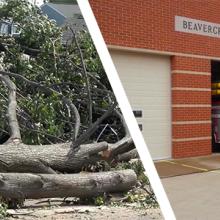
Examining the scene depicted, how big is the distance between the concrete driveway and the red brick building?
1654mm

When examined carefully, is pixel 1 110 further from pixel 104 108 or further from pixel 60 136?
pixel 104 108

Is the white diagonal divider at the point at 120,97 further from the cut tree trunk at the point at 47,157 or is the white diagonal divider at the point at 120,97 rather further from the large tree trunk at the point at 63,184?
the cut tree trunk at the point at 47,157

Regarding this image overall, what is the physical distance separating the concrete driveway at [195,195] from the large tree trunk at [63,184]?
1.40 m

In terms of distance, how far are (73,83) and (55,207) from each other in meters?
1.29

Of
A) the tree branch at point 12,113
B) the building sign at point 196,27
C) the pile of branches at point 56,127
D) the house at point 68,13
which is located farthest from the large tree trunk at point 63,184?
the building sign at point 196,27

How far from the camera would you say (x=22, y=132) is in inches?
176

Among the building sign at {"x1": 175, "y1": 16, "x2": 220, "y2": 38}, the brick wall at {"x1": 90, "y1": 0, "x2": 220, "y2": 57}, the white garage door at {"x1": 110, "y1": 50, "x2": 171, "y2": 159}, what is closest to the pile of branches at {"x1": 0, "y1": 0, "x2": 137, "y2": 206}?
the brick wall at {"x1": 90, "y1": 0, "x2": 220, "y2": 57}

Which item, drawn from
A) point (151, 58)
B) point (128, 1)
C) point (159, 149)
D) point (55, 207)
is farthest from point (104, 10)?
point (55, 207)

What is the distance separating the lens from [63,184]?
4234mm

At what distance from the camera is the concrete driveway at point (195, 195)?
18.8 feet

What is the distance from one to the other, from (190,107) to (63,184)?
6615 mm

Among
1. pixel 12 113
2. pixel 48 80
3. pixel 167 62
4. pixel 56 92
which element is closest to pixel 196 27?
pixel 167 62

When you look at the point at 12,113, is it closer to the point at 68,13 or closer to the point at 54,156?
the point at 54,156

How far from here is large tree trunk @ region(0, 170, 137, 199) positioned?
3.94 m
